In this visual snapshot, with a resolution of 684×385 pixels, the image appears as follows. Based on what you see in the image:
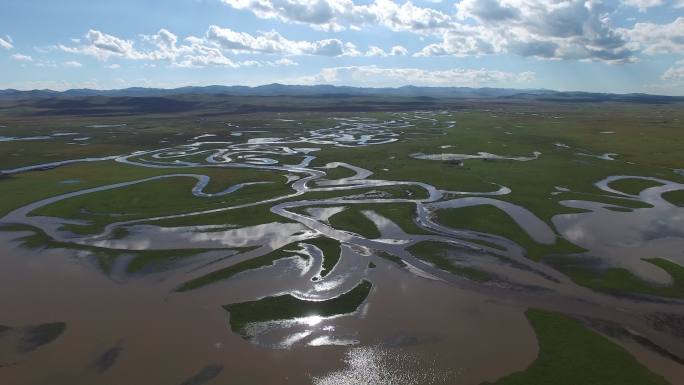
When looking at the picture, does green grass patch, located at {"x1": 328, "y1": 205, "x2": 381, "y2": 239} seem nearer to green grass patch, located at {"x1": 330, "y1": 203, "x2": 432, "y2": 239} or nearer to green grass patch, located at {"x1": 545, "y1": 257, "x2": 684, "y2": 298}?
green grass patch, located at {"x1": 330, "y1": 203, "x2": 432, "y2": 239}

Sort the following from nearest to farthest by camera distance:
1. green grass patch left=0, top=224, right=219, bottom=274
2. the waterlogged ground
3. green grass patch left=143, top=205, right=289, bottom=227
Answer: the waterlogged ground → green grass patch left=0, top=224, right=219, bottom=274 → green grass patch left=143, top=205, right=289, bottom=227

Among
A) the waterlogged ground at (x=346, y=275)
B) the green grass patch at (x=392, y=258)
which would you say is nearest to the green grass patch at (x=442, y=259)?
the waterlogged ground at (x=346, y=275)

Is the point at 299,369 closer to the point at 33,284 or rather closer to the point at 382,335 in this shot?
the point at 382,335

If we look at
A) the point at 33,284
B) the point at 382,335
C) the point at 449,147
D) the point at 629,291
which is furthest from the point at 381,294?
the point at 449,147

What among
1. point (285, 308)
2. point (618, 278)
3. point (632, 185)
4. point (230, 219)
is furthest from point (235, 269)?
point (632, 185)

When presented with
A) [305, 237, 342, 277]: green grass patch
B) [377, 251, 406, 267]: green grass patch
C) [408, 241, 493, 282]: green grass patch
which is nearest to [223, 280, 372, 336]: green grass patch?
[305, 237, 342, 277]: green grass patch
